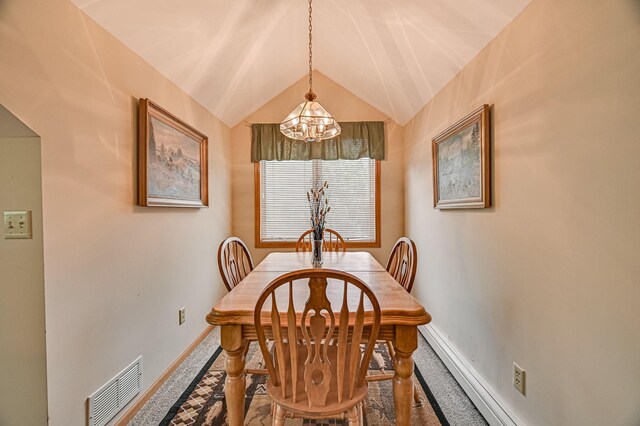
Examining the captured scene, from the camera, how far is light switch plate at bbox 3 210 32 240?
1.30 meters

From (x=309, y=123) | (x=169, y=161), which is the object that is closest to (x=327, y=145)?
(x=309, y=123)

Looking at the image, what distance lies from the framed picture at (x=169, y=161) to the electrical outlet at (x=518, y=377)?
2327 mm

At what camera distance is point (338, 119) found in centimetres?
374

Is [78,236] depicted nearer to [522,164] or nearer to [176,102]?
[176,102]

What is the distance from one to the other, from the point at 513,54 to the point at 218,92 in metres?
2.37

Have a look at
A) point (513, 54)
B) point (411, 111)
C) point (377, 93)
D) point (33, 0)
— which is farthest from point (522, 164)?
point (33, 0)

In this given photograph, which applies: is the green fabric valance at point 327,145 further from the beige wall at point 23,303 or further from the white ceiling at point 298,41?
the beige wall at point 23,303

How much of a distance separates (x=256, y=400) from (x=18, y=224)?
158 cm

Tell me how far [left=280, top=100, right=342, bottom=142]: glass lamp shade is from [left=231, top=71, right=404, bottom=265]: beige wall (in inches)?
60.9

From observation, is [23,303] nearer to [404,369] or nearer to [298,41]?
[404,369]

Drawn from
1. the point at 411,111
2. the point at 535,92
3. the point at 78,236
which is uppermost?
the point at 411,111

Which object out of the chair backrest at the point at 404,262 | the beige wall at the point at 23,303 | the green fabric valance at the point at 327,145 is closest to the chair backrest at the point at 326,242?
the chair backrest at the point at 404,262

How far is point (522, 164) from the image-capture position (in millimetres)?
1556

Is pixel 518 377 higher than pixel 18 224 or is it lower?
lower
